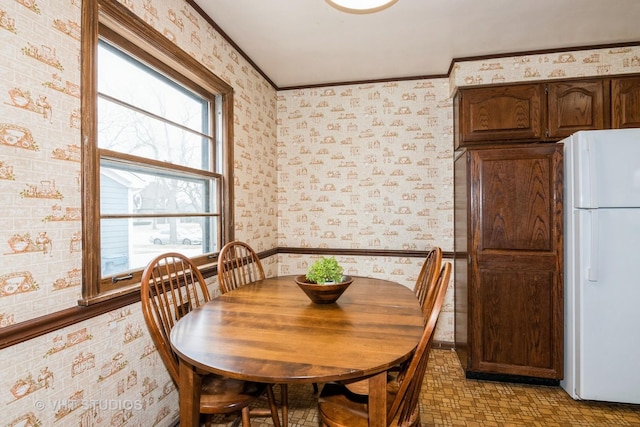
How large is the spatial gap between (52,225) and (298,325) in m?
1.00

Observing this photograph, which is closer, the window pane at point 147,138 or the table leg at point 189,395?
the table leg at point 189,395

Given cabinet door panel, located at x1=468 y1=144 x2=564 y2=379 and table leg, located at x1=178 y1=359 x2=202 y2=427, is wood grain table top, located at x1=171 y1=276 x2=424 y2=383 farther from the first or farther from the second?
cabinet door panel, located at x1=468 y1=144 x2=564 y2=379

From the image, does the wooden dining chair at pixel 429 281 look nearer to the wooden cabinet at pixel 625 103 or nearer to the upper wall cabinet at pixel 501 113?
the upper wall cabinet at pixel 501 113

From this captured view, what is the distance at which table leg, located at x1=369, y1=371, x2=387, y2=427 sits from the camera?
40.9 inches

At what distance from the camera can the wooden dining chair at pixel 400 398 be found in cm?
108

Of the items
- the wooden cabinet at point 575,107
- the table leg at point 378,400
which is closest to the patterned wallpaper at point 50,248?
the table leg at point 378,400

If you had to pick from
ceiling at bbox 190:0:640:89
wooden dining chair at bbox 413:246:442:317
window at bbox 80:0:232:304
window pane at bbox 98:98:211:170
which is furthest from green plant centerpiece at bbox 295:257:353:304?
ceiling at bbox 190:0:640:89

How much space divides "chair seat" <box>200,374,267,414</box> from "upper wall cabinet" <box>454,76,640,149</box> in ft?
7.93

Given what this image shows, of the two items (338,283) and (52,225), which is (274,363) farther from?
(52,225)

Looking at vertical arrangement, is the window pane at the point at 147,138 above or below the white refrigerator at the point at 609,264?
above

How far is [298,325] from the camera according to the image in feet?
4.34

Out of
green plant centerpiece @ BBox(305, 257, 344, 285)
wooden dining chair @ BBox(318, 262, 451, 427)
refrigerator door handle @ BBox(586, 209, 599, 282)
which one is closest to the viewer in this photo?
wooden dining chair @ BBox(318, 262, 451, 427)

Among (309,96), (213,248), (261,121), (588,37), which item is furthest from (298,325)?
(588,37)

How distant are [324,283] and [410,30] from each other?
1.89 metres
